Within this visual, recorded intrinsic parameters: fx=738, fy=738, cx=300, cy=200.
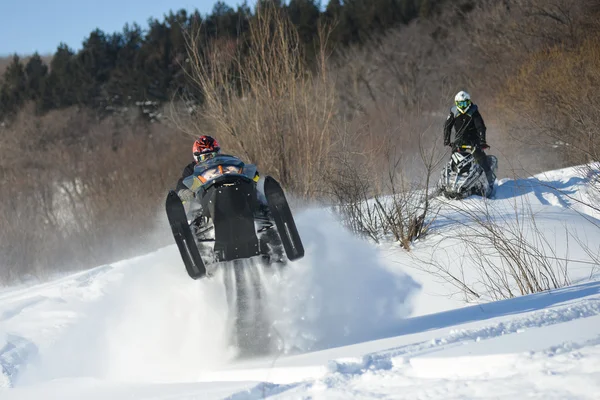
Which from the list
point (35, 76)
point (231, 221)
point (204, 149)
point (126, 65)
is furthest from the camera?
point (35, 76)

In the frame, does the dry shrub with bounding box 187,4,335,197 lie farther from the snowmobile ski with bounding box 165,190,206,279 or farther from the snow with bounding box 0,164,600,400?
the snowmobile ski with bounding box 165,190,206,279

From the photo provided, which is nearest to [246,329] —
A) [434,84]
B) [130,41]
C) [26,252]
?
[26,252]

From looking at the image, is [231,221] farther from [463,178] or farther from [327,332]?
[463,178]

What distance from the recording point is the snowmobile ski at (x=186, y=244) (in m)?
6.79

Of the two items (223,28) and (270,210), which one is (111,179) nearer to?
(223,28)

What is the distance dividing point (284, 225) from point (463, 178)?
641 cm

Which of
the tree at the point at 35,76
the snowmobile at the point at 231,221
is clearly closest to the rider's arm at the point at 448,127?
the snowmobile at the point at 231,221

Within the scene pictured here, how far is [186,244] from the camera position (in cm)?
680

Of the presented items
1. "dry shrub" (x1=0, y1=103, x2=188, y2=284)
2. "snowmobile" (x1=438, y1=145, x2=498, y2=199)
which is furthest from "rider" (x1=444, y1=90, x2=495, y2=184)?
"dry shrub" (x1=0, y1=103, x2=188, y2=284)

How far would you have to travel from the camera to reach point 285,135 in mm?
14648

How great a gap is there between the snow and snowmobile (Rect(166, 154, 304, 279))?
1.28ft

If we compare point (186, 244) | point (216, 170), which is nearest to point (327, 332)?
point (186, 244)

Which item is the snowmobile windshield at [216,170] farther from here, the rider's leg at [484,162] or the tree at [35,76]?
the tree at [35,76]

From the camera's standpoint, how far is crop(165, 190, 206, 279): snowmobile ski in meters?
6.79
